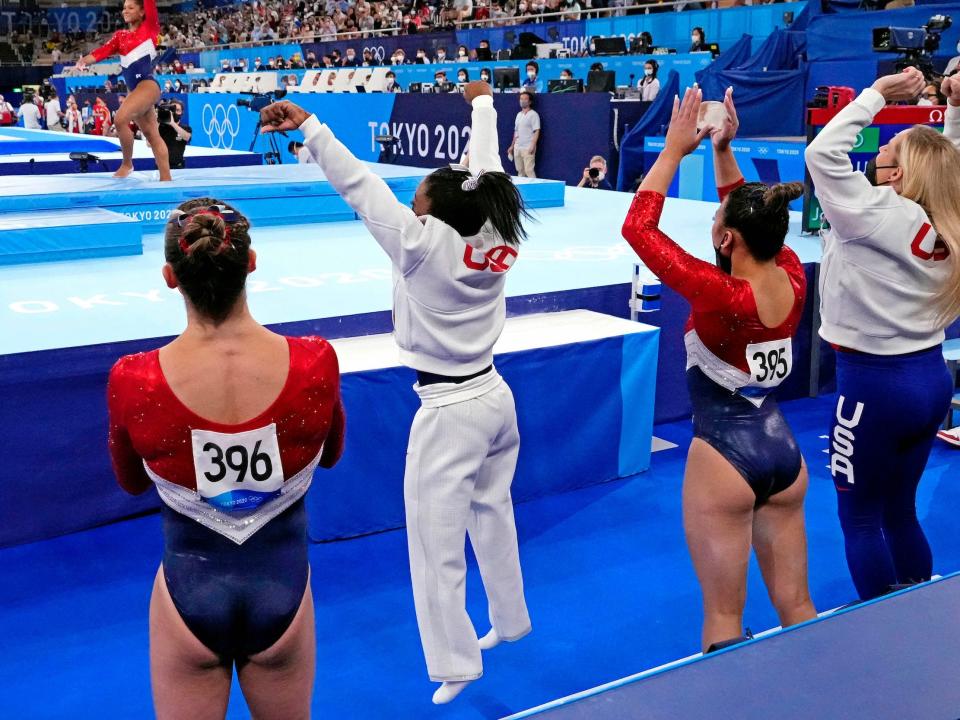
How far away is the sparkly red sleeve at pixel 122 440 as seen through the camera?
1.59m

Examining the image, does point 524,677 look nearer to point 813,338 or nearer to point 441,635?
point 441,635

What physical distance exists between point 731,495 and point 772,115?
1042 cm

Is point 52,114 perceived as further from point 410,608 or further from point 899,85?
point 899,85

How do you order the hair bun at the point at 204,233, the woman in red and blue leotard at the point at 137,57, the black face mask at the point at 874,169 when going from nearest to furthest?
the hair bun at the point at 204,233 → the black face mask at the point at 874,169 → the woman in red and blue leotard at the point at 137,57

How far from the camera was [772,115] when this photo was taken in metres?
11.8

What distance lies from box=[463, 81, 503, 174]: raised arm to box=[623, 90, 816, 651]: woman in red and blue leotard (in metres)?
0.58

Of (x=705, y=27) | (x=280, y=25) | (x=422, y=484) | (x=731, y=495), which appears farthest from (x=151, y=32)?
(x=280, y=25)

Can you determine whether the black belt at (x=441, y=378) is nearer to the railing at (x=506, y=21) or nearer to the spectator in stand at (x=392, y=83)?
the railing at (x=506, y=21)

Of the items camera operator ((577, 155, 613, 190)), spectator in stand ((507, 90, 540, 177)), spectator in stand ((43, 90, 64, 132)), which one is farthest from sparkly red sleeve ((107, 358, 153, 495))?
spectator in stand ((43, 90, 64, 132))

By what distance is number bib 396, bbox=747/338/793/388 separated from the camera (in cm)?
230

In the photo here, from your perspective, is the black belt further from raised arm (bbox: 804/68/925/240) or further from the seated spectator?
the seated spectator

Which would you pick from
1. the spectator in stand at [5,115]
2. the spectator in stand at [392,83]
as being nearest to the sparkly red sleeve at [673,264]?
the spectator in stand at [392,83]

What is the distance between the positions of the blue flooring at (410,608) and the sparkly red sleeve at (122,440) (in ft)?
3.70

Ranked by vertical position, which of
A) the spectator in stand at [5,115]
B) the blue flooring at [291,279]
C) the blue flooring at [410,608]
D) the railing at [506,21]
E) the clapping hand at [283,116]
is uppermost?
the railing at [506,21]
